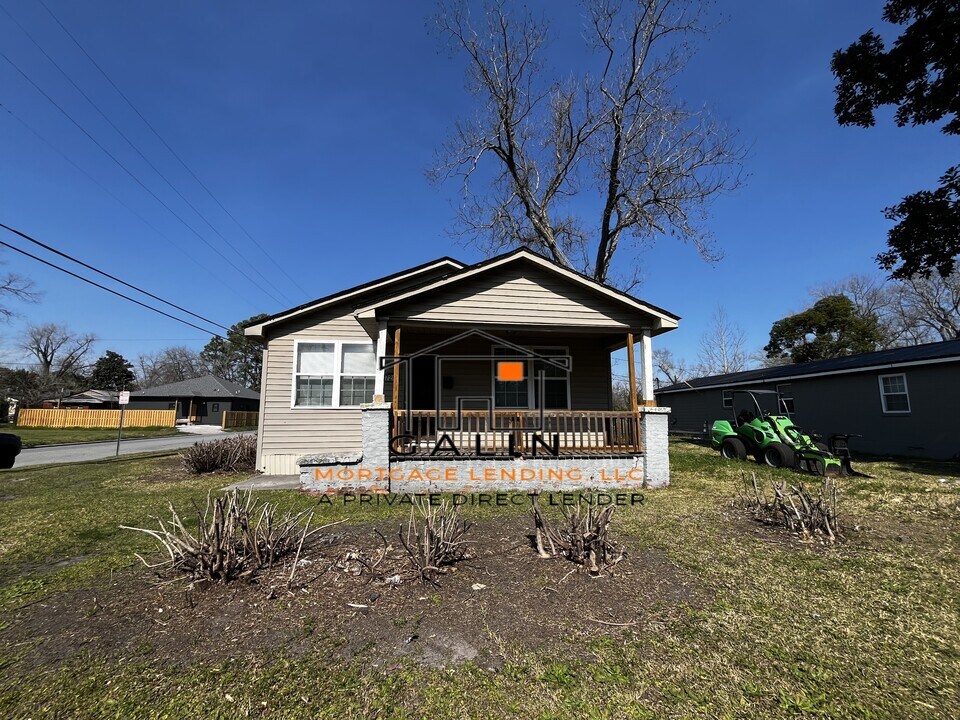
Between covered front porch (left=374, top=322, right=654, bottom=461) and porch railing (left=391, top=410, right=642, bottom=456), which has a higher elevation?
Result: covered front porch (left=374, top=322, right=654, bottom=461)

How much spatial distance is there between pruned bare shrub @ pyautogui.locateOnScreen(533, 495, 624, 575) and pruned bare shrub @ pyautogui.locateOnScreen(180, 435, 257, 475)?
8.50m

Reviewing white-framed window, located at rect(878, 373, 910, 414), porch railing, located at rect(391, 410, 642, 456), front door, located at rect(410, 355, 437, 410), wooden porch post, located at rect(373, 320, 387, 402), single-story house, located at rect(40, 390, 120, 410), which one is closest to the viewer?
wooden porch post, located at rect(373, 320, 387, 402)

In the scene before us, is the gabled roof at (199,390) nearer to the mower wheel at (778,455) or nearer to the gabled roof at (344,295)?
the gabled roof at (344,295)

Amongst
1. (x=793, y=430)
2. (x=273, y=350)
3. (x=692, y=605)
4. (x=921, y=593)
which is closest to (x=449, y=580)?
(x=692, y=605)

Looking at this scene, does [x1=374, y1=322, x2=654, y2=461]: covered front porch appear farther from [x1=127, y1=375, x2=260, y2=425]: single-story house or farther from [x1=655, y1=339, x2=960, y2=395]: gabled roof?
[x1=127, y1=375, x2=260, y2=425]: single-story house

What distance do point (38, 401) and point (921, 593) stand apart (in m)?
60.9

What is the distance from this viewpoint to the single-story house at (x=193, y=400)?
37.8 m

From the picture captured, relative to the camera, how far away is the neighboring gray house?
11797 millimetres

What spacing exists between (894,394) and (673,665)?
612 inches

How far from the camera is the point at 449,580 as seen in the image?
377 centimetres

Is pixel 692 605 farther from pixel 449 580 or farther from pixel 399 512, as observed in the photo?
pixel 399 512

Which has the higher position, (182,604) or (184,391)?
(184,391)

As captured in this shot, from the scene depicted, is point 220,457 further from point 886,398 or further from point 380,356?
point 886,398

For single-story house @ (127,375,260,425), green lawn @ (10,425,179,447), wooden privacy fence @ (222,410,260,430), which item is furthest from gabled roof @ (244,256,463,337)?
single-story house @ (127,375,260,425)
